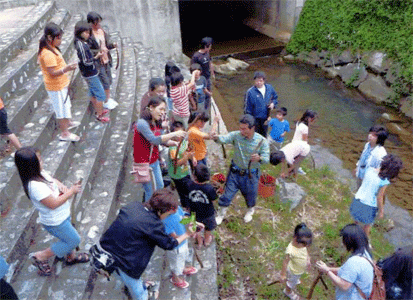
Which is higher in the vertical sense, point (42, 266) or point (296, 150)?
point (42, 266)

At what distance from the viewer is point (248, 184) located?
5.38 m

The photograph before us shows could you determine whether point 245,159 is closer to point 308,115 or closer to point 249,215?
point 249,215

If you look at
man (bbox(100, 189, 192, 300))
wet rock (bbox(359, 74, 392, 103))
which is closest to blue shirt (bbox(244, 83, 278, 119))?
man (bbox(100, 189, 192, 300))

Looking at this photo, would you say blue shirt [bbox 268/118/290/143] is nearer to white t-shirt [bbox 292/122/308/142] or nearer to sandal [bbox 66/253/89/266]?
white t-shirt [bbox 292/122/308/142]

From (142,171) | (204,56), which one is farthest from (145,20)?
(142,171)

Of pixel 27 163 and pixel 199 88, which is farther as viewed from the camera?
pixel 199 88

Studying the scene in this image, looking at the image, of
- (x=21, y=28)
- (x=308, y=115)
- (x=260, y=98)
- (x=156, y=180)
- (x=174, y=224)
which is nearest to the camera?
(x=174, y=224)

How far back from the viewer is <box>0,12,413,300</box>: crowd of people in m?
3.24

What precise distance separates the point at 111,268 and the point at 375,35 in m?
12.4

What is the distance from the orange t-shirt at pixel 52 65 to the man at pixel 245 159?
7.39 feet

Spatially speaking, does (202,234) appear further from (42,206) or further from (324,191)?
(324,191)

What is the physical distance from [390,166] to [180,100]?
3392 mm

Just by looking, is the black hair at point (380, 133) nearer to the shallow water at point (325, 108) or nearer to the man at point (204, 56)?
the shallow water at point (325, 108)

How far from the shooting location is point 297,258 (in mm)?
4402
